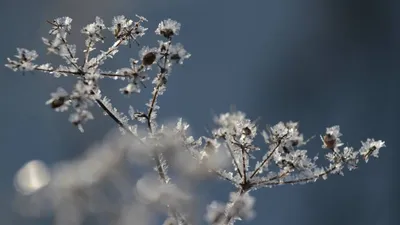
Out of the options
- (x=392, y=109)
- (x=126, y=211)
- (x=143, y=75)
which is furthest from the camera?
(x=392, y=109)

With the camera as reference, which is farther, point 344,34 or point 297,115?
point 344,34

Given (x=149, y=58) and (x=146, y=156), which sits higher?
(x=149, y=58)

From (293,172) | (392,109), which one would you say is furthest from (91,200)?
(392,109)

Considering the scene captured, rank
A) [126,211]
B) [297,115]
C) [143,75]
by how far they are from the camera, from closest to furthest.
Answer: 1. [126,211]
2. [143,75]
3. [297,115]

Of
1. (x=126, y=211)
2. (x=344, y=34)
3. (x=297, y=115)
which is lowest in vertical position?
(x=126, y=211)

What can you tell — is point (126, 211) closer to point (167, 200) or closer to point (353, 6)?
point (167, 200)

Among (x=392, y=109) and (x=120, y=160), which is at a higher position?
(x=392, y=109)

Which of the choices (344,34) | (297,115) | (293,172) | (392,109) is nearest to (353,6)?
(344,34)
